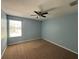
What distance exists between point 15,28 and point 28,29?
1.31 m

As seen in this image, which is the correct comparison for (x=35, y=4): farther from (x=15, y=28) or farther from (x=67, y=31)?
(x=15, y=28)

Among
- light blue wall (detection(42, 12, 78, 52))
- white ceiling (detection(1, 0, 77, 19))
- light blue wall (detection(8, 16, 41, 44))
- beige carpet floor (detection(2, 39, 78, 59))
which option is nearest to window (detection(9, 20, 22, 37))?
light blue wall (detection(8, 16, 41, 44))

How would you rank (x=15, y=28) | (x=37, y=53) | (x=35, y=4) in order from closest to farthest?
(x=35, y=4), (x=37, y=53), (x=15, y=28)

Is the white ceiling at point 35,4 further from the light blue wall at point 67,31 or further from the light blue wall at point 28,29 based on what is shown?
the light blue wall at point 28,29

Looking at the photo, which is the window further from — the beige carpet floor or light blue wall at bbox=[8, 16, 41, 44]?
the beige carpet floor

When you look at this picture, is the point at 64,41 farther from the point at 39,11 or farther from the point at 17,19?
the point at 17,19

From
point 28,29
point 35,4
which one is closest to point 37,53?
point 35,4

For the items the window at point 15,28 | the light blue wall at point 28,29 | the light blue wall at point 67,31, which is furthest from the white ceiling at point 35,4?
the light blue wall at point 28,29

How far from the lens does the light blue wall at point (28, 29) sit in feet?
15.3

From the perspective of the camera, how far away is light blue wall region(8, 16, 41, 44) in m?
4.66

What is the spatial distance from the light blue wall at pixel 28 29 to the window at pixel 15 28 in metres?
0.27

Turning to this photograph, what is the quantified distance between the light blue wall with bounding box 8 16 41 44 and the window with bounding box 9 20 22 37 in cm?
→ 27

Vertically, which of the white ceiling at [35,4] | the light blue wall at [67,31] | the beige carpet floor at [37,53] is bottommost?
the beige carpet floor at [37,53]

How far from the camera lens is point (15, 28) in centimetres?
477
